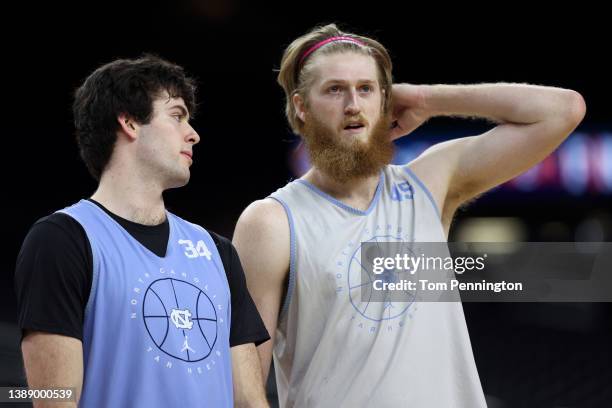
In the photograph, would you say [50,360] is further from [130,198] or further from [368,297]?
[368,297]

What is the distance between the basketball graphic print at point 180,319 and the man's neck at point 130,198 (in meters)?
0.18

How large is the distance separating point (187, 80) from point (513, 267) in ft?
22.4

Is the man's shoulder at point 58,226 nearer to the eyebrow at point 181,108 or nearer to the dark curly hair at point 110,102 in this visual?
the dark curly hair at point 110,102

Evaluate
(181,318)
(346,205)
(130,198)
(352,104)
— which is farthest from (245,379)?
(352,104)

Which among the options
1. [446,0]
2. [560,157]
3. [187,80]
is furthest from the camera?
[560,157]

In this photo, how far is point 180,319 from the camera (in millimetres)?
1872

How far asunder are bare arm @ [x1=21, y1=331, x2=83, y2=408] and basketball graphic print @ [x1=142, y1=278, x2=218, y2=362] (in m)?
0.18

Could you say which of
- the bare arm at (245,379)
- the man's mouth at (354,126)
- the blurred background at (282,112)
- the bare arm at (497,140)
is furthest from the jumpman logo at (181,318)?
the blurred background at (282,112)

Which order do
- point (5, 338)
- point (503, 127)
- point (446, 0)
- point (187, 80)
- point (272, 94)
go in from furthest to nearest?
point (272, 94) → point (446, 0) → point (5, 338) → point (503, 127) → point (187, 80)

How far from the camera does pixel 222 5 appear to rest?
6617mm

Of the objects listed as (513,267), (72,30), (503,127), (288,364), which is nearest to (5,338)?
(72,30)

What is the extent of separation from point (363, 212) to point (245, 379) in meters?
0.64

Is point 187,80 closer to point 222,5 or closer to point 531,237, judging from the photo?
point 222,5

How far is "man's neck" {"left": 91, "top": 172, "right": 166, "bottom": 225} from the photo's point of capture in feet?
6.44
